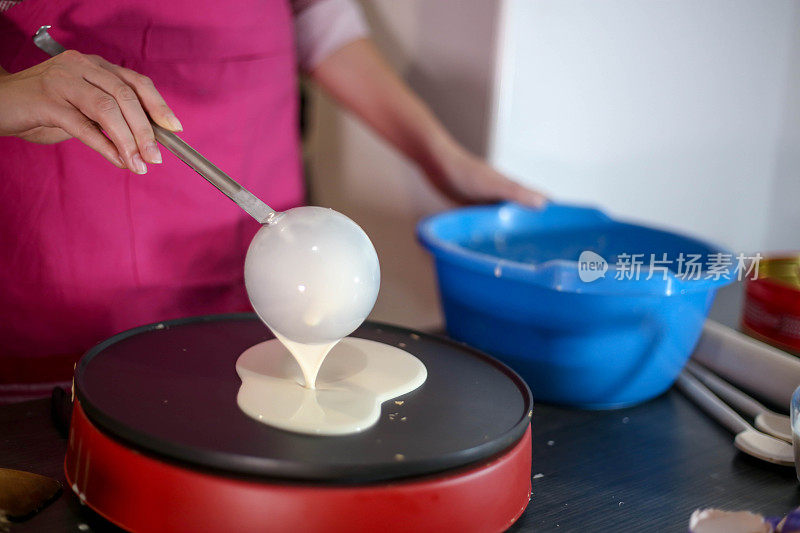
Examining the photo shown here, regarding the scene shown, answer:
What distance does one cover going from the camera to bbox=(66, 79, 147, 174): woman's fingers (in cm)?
62

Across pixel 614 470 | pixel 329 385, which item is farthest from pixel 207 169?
pixel 614 470

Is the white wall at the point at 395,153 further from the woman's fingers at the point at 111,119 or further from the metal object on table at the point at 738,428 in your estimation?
the woman's fingers at the point at 111,119

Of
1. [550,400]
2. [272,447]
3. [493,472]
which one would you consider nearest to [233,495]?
[272,447]

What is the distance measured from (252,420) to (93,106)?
0.29m

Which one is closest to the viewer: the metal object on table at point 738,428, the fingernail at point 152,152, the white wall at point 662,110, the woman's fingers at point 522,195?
the fingernail at point 152,152

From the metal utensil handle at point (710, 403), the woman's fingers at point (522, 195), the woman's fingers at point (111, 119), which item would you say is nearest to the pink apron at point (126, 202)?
the woman's fingers at point (111, 119)

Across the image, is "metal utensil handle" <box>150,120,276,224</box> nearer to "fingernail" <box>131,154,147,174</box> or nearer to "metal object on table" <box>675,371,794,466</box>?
"fingernail" <box>131,154,147,174</box>

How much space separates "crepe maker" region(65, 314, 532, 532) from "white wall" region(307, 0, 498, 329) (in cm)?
72

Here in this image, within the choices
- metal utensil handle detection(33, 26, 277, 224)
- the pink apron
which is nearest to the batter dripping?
metal utensil handle detection(33, 26, 277, 224)

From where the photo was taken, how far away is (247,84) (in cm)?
99

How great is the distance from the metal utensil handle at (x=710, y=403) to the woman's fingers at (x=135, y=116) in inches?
25.5

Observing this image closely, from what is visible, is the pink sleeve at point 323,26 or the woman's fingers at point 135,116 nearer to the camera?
the woman's fingers at point 135,116

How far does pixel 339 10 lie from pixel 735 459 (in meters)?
0.83

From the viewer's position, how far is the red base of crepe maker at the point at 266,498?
0.51m
